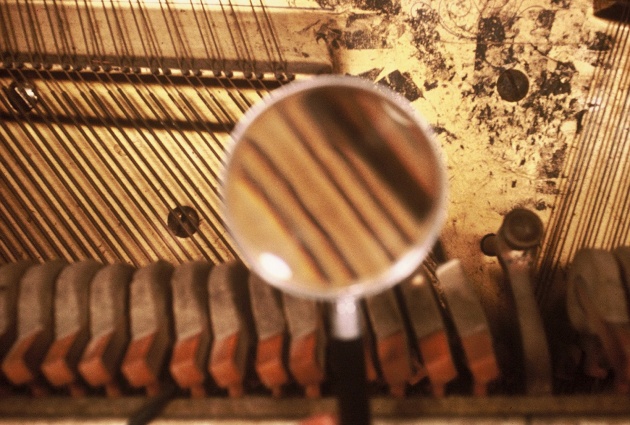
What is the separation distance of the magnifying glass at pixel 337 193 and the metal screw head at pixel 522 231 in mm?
757

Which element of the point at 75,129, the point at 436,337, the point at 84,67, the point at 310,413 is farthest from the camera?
the point at 75,129

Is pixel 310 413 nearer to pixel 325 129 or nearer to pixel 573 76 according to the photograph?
pixel 325 129

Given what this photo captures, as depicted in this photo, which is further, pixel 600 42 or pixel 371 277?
pixel 600 42

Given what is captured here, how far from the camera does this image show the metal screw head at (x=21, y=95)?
197cm

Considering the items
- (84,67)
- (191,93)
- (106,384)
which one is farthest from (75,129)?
(106,384)

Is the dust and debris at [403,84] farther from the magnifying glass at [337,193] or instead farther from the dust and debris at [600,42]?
the magnifying glass at [337,193]

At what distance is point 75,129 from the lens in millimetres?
2051

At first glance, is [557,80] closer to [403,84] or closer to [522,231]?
[403,84]

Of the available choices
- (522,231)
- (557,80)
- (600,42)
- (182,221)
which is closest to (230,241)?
(182,221)

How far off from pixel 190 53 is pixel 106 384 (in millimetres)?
1176

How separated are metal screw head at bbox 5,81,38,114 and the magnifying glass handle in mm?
1644

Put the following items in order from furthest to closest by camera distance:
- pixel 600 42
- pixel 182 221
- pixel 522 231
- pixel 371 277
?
pixel 182 221 → pixel 600 42 → pixel 522 231 → pixel 371 277

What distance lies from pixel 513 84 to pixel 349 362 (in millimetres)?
1489

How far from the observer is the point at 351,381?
3.21ft
